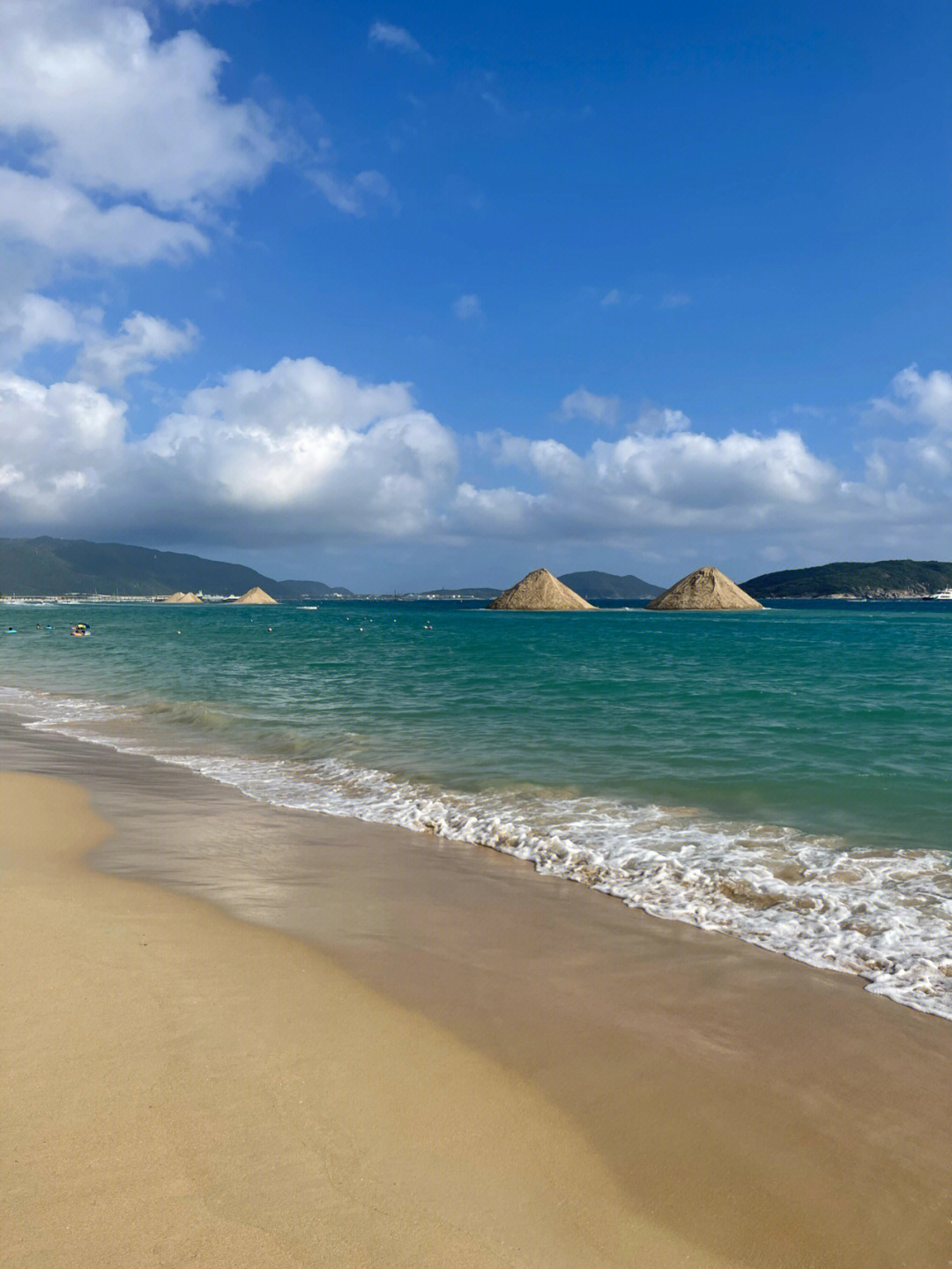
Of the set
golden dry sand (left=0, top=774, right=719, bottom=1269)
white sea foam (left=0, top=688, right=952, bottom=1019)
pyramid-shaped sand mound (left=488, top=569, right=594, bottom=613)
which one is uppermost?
pyramid-shaped sand mound (left=488, top=569, right=594, bottom=613)

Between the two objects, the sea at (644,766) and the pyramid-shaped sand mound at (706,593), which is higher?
the pyramid-shaped sand mound at (706,593)

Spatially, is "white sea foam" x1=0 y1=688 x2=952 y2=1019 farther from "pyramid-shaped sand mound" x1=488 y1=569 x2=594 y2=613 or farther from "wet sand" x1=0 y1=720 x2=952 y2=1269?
"pyramid-shaped sand mound" x1=488 y1=569 x2=594 y2=613

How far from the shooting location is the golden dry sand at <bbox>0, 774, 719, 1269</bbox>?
2.92m

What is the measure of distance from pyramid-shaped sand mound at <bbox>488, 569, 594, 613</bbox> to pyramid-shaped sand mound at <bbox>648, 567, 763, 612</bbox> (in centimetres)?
1573

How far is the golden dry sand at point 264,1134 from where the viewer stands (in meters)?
2.92

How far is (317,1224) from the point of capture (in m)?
2.99

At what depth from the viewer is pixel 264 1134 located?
11.5 feet

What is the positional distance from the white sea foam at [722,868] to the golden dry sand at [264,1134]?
9.91 feet

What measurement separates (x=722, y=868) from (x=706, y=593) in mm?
118159

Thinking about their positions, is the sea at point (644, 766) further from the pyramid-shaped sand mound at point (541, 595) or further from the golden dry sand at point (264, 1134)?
the pyramid-shaped sand mound at point (541, 595)

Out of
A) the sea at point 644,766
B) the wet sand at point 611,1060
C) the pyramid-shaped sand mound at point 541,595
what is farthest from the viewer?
the pyramid-shaped sand mound at point 541,595

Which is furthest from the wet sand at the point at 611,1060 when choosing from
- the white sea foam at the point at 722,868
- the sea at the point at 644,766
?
the sea at the point at 644,766

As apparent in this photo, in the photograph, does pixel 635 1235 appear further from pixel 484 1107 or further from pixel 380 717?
pixel 380 717

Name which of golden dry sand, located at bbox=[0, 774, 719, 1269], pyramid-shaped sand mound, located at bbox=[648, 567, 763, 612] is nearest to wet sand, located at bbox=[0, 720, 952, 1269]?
golden dry sand, located at bbox=[0, 774, 719, 1269]
